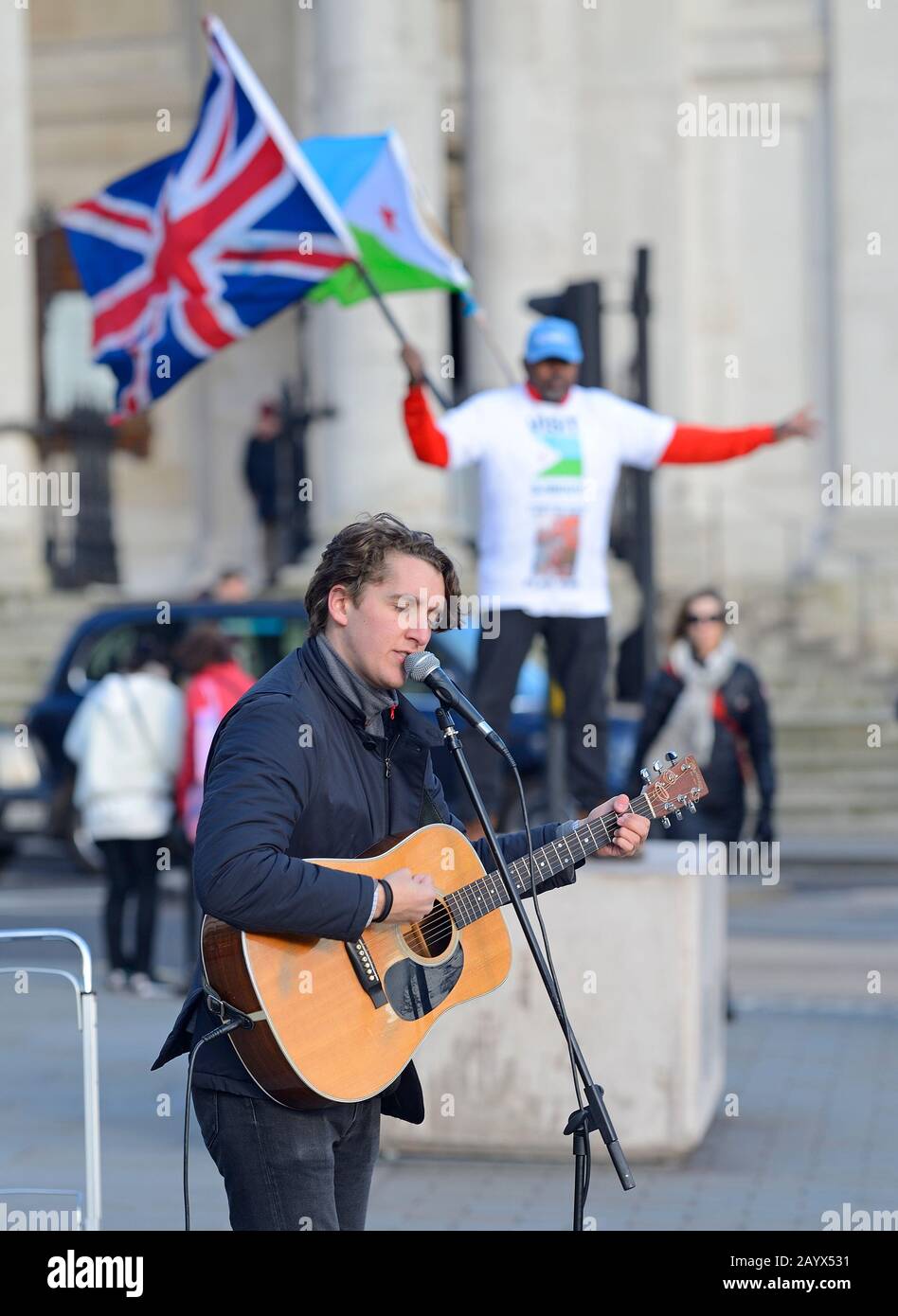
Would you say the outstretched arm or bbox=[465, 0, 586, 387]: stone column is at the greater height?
bbox=[465, 0, 586, 387]: stone column

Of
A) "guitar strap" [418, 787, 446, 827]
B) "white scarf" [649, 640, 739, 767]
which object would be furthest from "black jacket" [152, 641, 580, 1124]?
"white scarf" [649, 640, 739, 767]

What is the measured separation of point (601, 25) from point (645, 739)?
14867mm

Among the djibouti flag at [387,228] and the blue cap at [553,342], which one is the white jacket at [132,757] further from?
the blue cap at [553,342]

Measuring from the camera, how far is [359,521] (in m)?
4.02

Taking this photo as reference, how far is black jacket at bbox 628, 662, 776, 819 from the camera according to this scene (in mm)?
10086

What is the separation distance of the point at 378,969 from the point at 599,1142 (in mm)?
3348

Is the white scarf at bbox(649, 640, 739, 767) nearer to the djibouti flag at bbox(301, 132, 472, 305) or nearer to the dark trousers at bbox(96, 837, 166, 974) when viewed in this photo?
the djibouti flag at bbox(301, 132, 472, 305)

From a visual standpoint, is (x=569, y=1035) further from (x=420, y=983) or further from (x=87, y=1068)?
(x=87, y=1068)

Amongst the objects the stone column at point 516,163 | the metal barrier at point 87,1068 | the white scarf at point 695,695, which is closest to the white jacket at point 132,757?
the white scarf at point 695,695

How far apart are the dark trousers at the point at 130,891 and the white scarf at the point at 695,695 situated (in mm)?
2609

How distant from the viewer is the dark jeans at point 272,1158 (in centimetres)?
382

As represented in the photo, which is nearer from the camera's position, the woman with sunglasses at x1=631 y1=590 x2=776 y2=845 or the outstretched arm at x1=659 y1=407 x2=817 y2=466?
the outstretched arm at x1=659 y1=407 x2=817 y2=466

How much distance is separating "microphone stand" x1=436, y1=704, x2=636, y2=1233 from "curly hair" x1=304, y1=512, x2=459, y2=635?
0.28 metres
